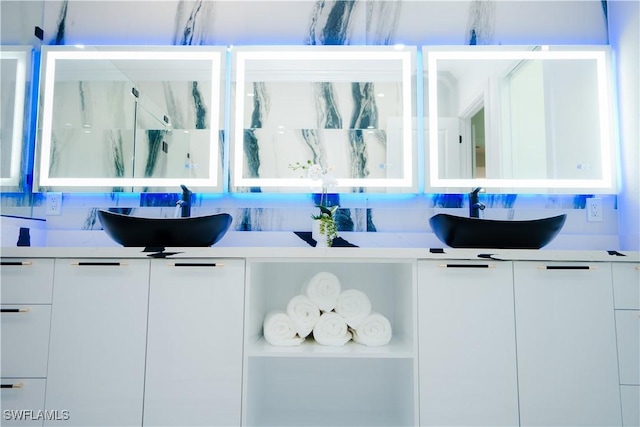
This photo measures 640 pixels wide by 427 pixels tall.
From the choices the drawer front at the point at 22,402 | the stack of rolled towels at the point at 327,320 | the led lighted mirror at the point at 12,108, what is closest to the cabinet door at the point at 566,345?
the stack of rolled towels at the point at 327,320

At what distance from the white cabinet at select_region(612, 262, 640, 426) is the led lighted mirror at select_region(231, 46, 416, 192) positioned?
0.94 m

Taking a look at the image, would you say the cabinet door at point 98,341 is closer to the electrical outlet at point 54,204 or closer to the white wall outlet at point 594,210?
the electrical outlet at point 54,204

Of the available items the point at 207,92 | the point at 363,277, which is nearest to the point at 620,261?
the point at 363,277

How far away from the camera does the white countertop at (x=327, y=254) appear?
1524 mm

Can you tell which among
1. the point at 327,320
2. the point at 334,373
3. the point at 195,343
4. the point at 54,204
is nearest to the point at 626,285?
the point at 327,320

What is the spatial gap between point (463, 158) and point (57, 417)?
2073 millimetres

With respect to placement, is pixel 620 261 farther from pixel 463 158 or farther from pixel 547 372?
pixel 463 158

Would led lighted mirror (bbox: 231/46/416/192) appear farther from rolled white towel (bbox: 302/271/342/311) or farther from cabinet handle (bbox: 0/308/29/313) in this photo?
cabinet handle (bbox: 0/308/29/313)

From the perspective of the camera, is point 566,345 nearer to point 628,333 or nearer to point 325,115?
point 628,333

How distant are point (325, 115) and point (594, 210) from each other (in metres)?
1.45

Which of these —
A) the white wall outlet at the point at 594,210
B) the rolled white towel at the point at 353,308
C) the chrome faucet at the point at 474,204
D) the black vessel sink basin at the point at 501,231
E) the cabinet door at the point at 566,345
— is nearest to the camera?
the cabinet door at the point at 566,345

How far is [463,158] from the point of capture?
2047 mm

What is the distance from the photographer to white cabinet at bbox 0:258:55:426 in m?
1.49

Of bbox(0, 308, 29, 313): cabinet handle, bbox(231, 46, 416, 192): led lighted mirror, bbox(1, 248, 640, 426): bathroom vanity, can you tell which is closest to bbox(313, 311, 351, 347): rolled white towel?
bbox(1, 248, 640, 426): bathroom vanity
